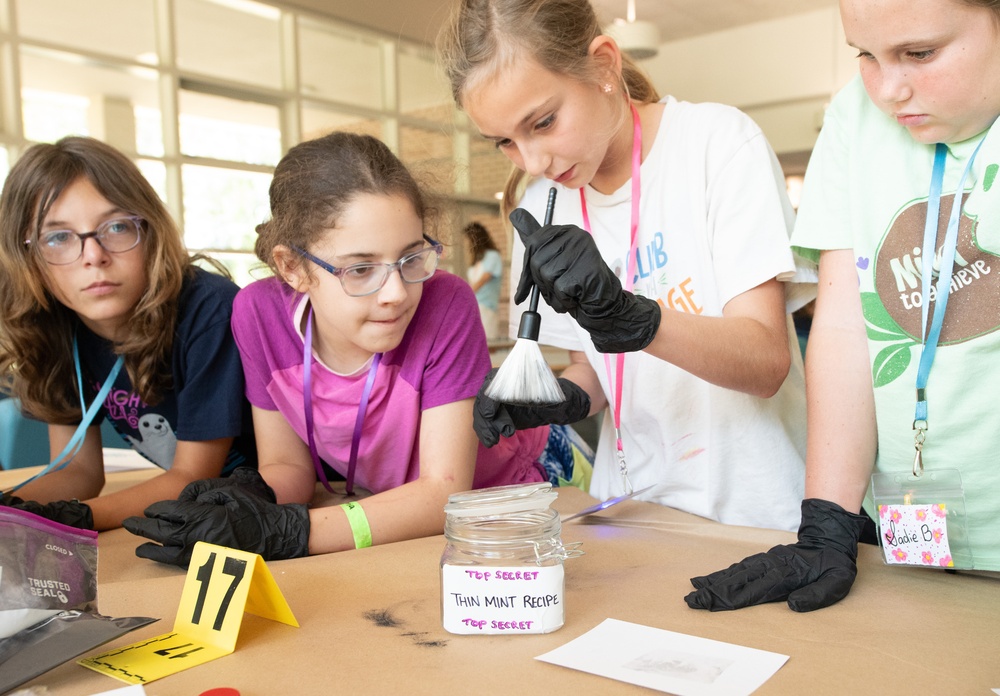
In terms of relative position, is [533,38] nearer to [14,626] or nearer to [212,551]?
[212,551]

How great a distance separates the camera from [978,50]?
2.98 ft

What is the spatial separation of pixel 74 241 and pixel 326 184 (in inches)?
20.1

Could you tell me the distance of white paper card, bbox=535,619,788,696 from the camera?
75cm

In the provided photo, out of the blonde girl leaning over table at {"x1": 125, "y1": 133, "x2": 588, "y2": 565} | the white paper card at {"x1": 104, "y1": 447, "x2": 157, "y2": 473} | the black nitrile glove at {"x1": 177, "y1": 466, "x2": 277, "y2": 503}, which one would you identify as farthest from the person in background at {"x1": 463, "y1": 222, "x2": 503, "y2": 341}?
the black nitrile glove at {"x1": 177, "y1": 466, "x2": 277, "y2": 503}

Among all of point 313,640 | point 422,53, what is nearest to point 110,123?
point 422,53

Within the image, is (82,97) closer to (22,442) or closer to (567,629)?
(22,442)

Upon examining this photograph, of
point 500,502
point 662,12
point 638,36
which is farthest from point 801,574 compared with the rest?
point 662,12

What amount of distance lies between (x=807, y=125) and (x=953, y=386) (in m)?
8.36

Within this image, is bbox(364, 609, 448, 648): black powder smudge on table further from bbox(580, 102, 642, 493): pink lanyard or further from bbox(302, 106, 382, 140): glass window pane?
bbox(302, 106, 382, 140): glass window pane

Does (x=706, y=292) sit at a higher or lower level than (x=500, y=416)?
higher

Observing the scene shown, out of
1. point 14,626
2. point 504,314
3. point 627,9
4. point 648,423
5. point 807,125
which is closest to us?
point 14,626

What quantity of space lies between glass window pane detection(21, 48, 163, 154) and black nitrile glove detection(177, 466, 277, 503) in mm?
4441

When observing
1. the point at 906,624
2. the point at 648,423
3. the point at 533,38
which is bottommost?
the point at 906,624

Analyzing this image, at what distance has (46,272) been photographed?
5.13ft
